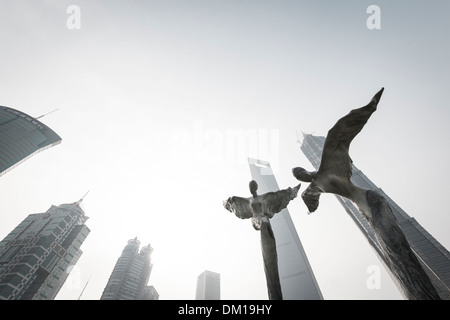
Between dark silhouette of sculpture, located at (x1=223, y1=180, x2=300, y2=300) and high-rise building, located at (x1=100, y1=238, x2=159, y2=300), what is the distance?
127 metres

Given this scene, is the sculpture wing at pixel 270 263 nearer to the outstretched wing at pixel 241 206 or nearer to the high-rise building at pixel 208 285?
the outstretched wing at pixel 241 206

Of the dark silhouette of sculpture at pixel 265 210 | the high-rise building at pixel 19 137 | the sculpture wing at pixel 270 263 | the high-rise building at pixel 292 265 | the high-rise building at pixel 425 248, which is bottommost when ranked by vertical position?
the sculpture wing at pixel 270 263

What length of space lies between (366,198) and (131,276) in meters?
134

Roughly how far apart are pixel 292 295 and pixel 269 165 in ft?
209

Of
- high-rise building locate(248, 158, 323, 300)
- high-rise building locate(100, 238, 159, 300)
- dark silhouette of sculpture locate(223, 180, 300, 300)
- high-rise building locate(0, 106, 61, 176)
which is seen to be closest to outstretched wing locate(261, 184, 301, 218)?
dark silhouette of sculpture locate(223, 180, 300, 300)

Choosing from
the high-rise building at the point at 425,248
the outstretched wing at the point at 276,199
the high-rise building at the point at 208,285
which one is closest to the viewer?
the outstretched wing at the point at 276,199

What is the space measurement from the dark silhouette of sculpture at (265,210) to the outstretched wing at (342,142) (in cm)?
80

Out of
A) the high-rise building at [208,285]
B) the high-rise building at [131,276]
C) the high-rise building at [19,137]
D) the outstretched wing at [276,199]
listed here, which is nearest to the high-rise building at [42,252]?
the high-rise building at [131,276]

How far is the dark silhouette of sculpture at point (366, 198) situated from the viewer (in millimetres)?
2229

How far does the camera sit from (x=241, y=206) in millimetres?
3578

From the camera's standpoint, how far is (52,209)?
339ft

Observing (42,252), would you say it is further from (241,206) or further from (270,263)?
(270,263)
